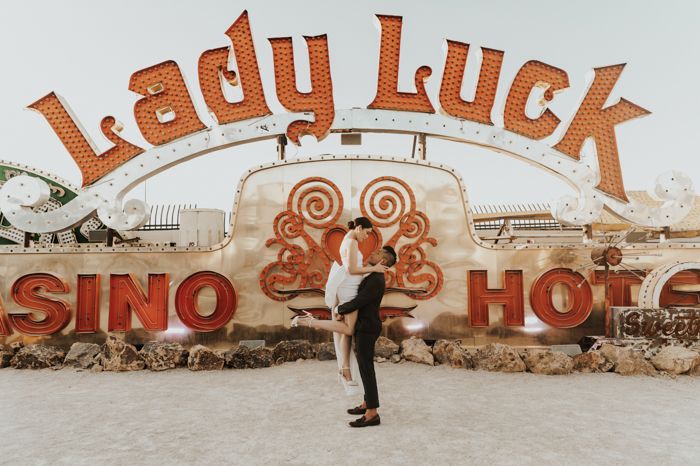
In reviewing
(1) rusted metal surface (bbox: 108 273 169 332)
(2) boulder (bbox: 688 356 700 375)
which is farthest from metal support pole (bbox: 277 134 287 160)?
(2) boulder (bbox: 688 356 700 375)

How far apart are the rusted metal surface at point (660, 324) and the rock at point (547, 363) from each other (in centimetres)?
142

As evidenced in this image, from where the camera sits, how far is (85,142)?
8117 mm

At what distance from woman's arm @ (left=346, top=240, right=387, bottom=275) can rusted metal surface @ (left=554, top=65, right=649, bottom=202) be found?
19.8ft

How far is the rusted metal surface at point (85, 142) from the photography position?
798 centimetres

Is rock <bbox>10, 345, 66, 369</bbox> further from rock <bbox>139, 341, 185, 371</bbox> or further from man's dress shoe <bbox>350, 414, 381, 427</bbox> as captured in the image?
man's dress shoe <bbox>350, 414, 381, 427</bbox>

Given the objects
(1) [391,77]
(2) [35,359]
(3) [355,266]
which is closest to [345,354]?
(3) [355,266]

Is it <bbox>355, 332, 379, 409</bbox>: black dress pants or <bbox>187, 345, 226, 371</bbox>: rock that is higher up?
<bbox>355, 332, 379, 409</bbox>: black dress pants

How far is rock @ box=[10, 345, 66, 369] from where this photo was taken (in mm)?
7020

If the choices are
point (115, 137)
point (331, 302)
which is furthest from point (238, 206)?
point (331, 302)

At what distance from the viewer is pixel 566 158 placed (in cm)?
859

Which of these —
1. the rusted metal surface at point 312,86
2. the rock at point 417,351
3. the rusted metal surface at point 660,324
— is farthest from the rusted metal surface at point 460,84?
the rock at point 417,351

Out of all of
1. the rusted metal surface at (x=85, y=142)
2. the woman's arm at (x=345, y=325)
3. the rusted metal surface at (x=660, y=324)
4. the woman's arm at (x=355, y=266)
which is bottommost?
the rusted metal surface at (x=660, y=324)

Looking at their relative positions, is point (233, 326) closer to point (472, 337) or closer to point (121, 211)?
point (121, 211)

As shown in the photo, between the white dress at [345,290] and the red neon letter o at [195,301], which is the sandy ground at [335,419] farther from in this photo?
the red neon letter o at [195,301]
